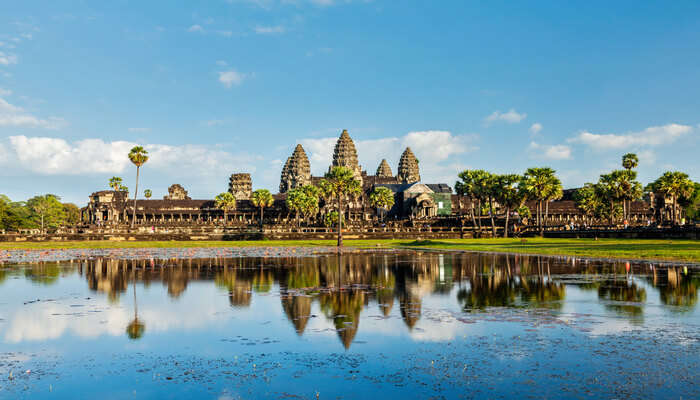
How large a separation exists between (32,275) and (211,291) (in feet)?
42.1

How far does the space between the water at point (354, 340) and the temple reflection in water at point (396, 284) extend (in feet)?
0.36

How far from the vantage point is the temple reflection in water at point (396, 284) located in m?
15.9

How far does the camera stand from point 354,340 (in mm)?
11930

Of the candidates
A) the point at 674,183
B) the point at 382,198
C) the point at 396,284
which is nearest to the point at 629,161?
the point at 674,183

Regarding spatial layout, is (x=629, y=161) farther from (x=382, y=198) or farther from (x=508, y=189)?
(x=382, y=198)

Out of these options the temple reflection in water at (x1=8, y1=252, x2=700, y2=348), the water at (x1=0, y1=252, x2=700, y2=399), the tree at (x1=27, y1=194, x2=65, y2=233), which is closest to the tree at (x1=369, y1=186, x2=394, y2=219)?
the tree at (x1=27, y1=194, x2=65, y2=233)

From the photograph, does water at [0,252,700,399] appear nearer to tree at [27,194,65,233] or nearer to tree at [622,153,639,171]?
tree at [622,153,639,171]

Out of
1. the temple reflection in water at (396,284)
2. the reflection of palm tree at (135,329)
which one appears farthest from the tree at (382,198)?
the reflection of palm tree at (135,329)

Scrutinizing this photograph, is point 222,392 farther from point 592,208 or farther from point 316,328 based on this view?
point 592,208

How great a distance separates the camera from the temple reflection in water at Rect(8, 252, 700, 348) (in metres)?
15.9

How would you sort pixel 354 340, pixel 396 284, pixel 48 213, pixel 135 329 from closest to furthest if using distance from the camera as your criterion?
pixel 354 340
pixel 135 329
pixel 396 284
pixel 48 213

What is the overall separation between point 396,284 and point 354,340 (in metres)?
11.2

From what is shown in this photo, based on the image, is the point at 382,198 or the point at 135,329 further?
the point at 382,198

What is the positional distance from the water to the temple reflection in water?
11 centimetres
